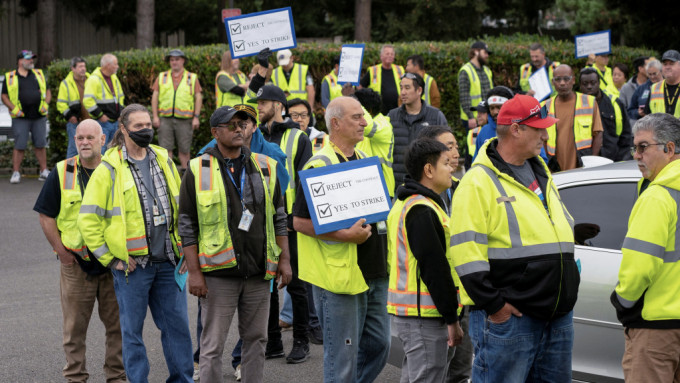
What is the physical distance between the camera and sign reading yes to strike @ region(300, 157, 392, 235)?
5.35 m

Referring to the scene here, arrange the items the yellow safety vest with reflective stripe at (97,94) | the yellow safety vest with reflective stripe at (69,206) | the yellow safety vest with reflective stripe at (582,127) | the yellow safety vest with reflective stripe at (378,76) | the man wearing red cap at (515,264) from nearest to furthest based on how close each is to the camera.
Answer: the man wearing red cap at (515,264)
the yellow safety vest with reflective stripe at (69,206)
the yellow safety vest with reflective stripe at (582,127)
the yellow safety vest with reflective stripe at (97,94)
the yellow safety vest with reflective stripe at (378,76)

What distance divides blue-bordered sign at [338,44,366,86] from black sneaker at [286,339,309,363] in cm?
720

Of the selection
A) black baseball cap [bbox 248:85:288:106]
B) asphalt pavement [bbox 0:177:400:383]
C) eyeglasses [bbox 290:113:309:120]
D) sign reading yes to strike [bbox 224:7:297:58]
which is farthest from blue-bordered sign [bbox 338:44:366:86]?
black baseball cap [bbox 248:85:288:106]

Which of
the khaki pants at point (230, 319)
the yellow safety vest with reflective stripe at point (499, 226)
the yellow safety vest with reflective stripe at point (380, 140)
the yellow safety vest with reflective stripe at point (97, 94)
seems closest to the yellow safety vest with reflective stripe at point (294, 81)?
the yellow safety vest with reflective stripe at point (97, 94)

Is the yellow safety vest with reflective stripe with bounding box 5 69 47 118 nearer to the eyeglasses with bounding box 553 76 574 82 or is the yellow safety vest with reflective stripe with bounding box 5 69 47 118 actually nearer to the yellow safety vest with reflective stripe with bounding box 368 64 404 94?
the yellow safety vest with reflective stripe with bounding box 368 64 404 94

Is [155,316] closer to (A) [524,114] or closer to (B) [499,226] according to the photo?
(B) [499,226]

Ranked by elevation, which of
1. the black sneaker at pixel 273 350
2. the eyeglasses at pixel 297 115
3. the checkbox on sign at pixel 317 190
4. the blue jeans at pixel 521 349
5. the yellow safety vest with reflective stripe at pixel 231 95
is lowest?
the black sneaker at pixel 273 350

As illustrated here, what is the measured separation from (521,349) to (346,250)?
1.36 m

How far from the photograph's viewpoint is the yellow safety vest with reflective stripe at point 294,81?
14.8m

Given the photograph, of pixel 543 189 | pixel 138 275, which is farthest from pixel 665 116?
pixel 138 275

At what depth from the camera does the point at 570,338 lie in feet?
14.9

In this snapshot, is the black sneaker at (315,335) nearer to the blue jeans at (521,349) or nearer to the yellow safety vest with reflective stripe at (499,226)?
the blue jeans at (521,349)

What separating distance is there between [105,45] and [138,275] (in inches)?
1365

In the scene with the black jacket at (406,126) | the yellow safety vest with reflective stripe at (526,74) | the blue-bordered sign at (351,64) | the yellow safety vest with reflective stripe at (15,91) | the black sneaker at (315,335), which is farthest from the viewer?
the yellow safety vest with reflective stripe at (526,74)
